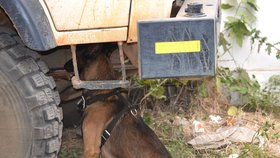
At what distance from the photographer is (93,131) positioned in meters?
3.90

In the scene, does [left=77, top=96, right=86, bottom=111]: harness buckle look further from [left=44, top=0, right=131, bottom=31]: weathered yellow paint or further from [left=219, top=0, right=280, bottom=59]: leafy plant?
[left=219, top=0, right=280, bottom=59]: leafy plant

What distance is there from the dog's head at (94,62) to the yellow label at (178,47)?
1043 millimetres

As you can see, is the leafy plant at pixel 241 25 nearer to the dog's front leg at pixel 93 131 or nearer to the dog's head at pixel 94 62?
the dog's head at pixel 94 62

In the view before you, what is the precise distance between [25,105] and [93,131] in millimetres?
929

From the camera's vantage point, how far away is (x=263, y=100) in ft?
17.0

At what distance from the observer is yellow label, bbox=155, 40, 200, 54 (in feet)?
9.32

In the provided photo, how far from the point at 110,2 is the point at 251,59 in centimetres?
266

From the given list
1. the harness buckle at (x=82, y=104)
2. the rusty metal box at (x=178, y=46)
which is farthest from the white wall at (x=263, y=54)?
the rusty metal box at (x=178, y=46)

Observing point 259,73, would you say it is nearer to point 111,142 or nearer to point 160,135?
point 160,135

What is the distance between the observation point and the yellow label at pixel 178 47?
9.32 ft

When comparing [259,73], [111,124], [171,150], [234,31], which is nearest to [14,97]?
[111,124]

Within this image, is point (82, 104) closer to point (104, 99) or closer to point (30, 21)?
point (104, 99)

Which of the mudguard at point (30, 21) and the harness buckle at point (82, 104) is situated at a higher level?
the mudguard at point (30, 21)

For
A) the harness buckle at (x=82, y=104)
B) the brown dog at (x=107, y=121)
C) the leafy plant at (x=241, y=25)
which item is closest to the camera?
the brown dog at (x=107, y=121)
